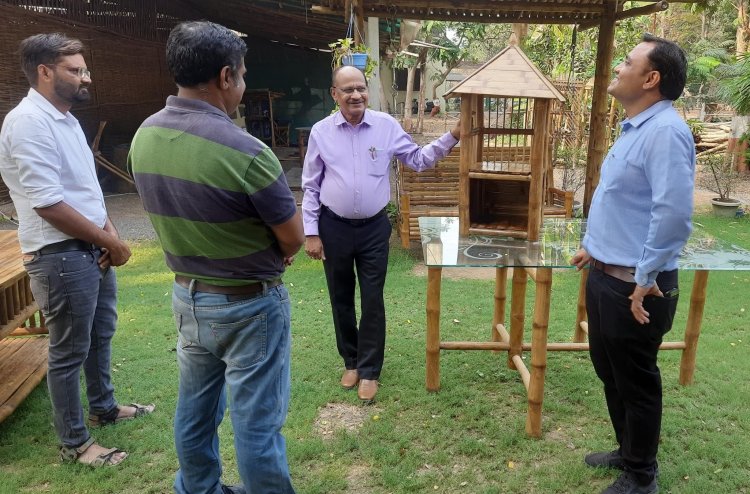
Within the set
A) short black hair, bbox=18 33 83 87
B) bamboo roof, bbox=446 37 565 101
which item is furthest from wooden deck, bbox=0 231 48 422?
bamboo roof, bbox=446 37 565 101

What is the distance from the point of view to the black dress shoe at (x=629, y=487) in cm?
255

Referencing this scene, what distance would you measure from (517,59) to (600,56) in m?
3.89

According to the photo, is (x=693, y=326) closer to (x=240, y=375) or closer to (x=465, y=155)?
(x=465, y=155)

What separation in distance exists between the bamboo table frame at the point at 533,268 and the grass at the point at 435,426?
197 millimetres

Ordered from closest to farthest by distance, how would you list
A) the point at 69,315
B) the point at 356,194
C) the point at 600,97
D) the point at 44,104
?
1. the point at 44,104
2. the point at 69,315
3. the point at 356,194
4. the point at 600,97

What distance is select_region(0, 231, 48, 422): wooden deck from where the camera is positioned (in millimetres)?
3035

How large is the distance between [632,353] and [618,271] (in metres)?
0.34

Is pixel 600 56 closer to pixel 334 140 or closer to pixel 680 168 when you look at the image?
pixel 334 140

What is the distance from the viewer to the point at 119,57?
9758 mm

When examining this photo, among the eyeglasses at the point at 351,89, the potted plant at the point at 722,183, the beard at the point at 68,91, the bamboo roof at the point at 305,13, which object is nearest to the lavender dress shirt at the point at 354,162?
the eyeglasses at the point at 351,89

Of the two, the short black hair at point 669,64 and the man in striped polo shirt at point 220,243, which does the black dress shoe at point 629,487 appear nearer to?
the man in striped polo shirt at point 220,243

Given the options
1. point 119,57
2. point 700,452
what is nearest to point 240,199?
point 700,452

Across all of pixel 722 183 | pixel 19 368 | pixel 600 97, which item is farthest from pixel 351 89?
pixel 722 183

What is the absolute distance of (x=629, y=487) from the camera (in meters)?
2.55
